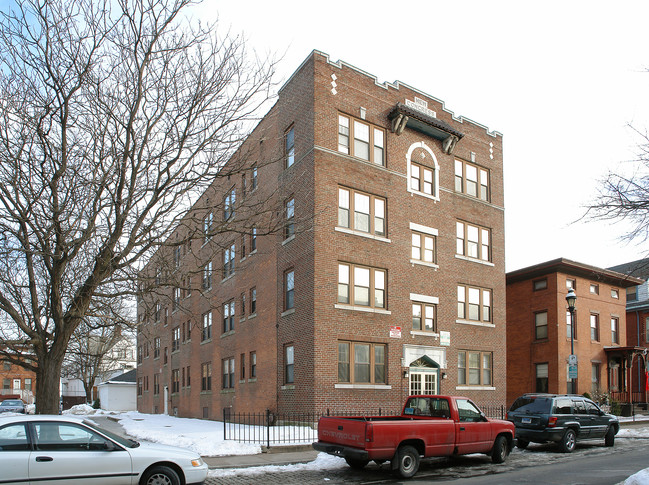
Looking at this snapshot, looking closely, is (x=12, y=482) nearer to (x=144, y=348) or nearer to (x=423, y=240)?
(x=423, y=240)

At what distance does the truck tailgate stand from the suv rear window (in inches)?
307

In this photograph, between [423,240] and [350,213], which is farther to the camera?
[423,240]

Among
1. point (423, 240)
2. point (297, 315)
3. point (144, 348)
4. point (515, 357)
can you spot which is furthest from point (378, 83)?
point (144, 348)

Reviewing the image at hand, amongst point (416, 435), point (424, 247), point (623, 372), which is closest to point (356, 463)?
point (416, 435)

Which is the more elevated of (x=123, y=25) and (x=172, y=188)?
(x=123, y=25)

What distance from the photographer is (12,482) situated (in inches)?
351

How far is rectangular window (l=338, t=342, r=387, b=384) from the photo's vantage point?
927 inches

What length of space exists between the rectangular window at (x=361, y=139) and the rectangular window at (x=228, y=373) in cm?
1313

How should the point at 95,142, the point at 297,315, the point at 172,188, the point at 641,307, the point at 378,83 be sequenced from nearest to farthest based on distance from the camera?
the point at 95,142 → the point at 172,188 → the point at 297,315 → the point at 378,83 → the point at 641,307

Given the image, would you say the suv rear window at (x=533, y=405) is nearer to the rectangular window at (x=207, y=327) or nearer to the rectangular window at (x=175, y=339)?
the rectangular window at (x=207, y=327)

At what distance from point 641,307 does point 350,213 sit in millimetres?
30886

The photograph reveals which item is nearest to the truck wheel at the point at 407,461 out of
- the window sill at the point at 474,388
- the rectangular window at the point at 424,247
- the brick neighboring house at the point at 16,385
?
the rectangular window at the point at 424,247

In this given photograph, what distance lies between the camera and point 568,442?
1831 cm

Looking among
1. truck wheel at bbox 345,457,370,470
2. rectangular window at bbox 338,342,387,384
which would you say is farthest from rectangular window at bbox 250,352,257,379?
truck wheel at bbox 345,457,370,470
